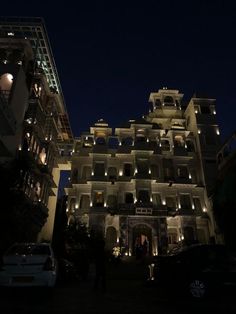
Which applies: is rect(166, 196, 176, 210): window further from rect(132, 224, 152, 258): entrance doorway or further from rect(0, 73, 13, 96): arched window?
rect(0, 73, 13, 96): arched window

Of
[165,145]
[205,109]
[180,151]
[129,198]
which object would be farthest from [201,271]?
[205,109]

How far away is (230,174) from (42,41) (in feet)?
76.8

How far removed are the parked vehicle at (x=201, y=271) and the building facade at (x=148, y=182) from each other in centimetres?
2214

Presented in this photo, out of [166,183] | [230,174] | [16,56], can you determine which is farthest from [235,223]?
[16,56]

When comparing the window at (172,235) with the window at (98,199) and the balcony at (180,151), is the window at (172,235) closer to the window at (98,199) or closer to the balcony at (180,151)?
the window at (98,199)

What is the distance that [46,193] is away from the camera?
2978 centimetres

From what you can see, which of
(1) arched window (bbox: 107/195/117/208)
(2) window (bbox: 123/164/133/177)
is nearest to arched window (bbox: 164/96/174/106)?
(2) window (bbox: 123/164/133/177)

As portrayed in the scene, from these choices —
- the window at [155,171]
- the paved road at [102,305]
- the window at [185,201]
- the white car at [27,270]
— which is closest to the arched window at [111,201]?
the window at [155,171]

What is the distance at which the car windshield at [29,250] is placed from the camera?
8.28 meters

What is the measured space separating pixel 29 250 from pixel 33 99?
72.3 ft

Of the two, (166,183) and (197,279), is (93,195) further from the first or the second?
(197,279)

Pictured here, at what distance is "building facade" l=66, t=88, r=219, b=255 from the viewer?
1248 inches

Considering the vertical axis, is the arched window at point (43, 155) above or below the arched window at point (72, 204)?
above

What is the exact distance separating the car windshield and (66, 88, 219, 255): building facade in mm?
22620
